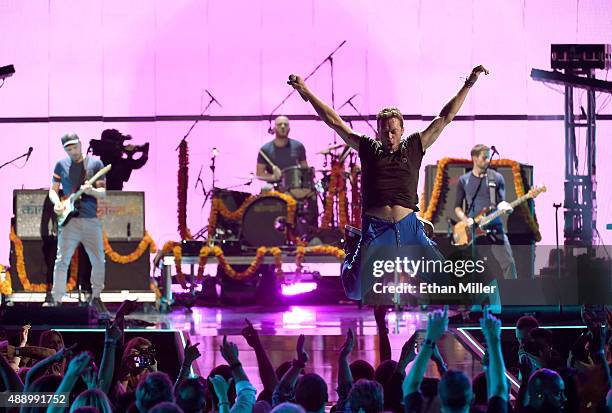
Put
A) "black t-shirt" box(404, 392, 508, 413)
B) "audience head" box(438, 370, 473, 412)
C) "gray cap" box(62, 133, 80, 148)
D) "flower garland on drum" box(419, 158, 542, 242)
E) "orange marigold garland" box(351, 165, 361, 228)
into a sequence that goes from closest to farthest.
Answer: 1. "audience head" box(438, 370, 473, 412)
2. "black t-shirt" box(404, 392, 508, 413)
3. "gray cap" box(62, 133, 80, 148)
4. "flower garland on drum" box(419, 158, 542, 242)
5. "orange marigold garland" box(351, 165, 361, 228)

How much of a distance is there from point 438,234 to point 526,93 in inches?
155

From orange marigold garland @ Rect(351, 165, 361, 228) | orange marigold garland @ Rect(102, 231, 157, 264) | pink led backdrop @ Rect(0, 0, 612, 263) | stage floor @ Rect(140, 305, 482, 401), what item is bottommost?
stage floor @ Rect(140, 305, 482, 401)

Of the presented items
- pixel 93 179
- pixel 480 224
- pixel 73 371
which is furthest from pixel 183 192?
pixel 73 371

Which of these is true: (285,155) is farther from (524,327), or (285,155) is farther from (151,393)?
(151,393)

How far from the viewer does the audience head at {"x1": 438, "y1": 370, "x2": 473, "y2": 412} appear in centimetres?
412

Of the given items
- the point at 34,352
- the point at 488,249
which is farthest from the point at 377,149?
the point at 488,249

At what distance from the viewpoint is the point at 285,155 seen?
546 inches

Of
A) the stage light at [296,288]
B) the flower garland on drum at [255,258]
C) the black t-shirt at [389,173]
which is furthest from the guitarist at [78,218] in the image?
the black t-shirt at [389,173]

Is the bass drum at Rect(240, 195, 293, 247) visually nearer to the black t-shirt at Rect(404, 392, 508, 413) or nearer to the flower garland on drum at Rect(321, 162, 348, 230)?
the flower garland on drum at Rect(321, 162, 348, 230)

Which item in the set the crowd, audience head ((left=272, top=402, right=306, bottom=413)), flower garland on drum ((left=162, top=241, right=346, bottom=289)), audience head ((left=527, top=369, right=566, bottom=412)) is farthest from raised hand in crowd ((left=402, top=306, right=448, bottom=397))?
flower garland on drum ((left=162, top=241, right=346, bottom=289))

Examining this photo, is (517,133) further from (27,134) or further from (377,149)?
(377,149)

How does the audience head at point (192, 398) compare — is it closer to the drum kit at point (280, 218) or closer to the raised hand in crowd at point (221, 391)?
the raised hand in crowd at point (221, 391)

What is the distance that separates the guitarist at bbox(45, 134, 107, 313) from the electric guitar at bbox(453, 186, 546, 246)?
13.0 feet

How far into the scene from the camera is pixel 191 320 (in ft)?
38.3
